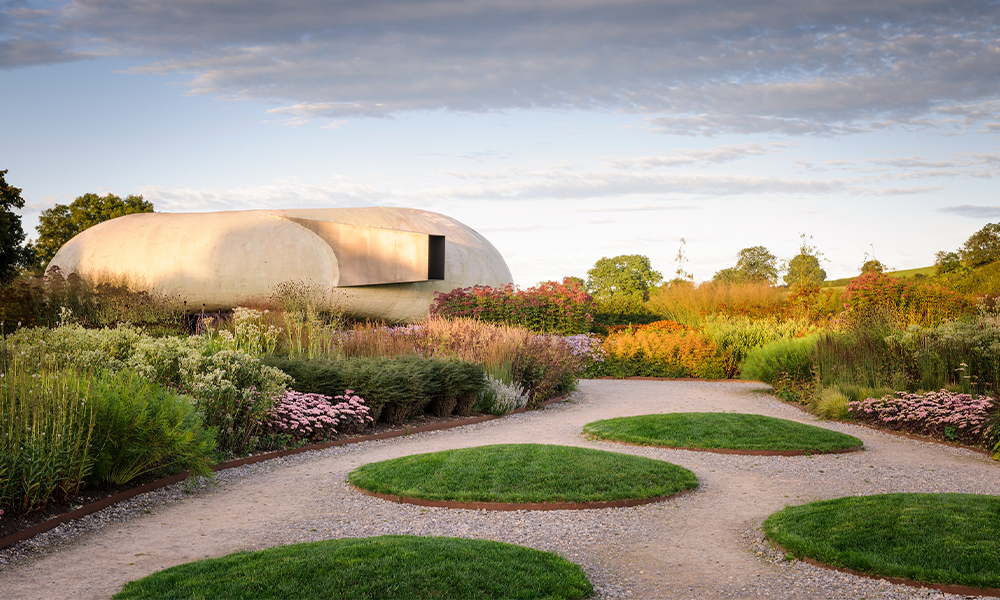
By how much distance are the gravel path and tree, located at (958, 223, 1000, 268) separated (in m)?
26.9

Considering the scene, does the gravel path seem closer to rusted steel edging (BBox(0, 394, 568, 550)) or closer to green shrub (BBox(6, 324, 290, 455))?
rusted steel edging (BBox(0, 394, 568, 550))

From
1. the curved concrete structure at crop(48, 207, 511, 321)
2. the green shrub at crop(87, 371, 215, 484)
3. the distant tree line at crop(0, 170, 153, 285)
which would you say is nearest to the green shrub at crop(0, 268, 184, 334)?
the curved concrete structure at crop(48, 207, 511, 321)

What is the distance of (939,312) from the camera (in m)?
13.8

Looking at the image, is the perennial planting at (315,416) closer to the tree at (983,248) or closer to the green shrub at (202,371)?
the green shrub at (202,371)

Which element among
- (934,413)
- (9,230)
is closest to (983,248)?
(934,413)

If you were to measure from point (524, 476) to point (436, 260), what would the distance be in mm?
14729

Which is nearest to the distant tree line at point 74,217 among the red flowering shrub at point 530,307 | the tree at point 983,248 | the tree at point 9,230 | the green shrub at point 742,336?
the tree at point 9,230

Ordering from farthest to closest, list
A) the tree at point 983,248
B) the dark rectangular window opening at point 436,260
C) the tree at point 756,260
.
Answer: the tree at point 756,260 < the tree at point 983,248 < the dark rectangular window opening at point 436,260

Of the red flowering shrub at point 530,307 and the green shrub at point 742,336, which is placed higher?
the red flowering shrub at point 530,307

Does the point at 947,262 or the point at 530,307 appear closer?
the point at 530,307

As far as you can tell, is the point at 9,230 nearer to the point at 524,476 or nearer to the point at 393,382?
the point at 393,382

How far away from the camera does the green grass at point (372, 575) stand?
3289mm

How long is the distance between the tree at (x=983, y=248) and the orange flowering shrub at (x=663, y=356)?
20927 mm

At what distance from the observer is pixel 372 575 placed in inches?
135
